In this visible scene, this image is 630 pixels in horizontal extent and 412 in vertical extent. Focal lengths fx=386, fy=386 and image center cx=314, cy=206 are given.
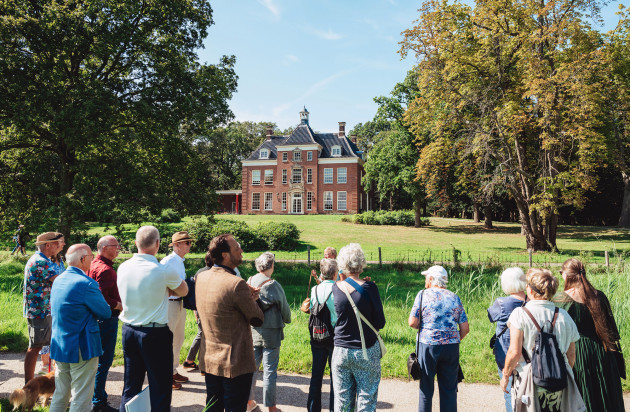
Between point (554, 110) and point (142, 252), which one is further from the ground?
point (554, 110)

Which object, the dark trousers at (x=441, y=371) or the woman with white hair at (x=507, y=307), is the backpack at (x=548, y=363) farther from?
the dark trousers at (x=441, y=371)

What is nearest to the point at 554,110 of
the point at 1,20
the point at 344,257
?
the point at 344,257

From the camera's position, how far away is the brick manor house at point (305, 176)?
50906 mm

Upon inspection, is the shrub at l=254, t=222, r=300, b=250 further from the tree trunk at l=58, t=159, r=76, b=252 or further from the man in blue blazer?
the man in blue blazer

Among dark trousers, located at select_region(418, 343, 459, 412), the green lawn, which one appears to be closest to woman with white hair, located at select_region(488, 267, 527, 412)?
dark trousers, located at select_region(418, 343, 459, 412)

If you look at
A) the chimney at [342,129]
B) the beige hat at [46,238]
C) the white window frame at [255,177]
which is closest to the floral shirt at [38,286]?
the beige hat at [46,238]

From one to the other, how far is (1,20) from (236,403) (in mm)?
14720

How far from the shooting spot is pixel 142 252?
12.6ft

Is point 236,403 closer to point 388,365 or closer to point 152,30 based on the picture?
point 388,365

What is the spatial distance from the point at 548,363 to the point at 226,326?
9.24 ft

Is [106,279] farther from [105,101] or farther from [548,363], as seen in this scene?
[105,101]

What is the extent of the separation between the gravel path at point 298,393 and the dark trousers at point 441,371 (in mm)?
782

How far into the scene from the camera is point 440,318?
4008 millimetres

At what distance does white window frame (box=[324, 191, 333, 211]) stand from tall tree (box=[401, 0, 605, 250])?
28.0 m
